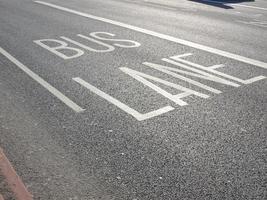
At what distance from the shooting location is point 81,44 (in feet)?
36.5

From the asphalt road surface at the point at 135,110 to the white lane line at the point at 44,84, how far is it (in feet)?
0.07

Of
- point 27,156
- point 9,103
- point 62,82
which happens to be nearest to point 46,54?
point 62,82

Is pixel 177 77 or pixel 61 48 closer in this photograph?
pixel 177 77

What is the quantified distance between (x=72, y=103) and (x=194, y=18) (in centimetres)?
910

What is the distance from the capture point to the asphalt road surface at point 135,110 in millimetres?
4961

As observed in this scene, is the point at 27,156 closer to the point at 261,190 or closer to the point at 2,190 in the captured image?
the point at 2,190

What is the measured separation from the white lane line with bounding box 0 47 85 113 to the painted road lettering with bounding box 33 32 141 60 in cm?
111

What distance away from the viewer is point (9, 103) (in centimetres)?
738

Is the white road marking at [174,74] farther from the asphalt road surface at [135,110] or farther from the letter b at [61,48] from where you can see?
the letter b at [61,48]

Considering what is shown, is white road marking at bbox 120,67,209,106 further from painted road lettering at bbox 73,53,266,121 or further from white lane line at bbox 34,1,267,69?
white lane line at bbox 34,1,267,69

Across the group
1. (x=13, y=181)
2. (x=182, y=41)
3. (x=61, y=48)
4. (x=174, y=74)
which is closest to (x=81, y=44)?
(x=61, y=48)

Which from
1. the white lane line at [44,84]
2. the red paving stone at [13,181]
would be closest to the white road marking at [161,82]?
the white lane line at [44,84]

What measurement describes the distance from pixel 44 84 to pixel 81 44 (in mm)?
3222

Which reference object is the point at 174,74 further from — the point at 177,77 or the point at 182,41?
the point at 182,41
